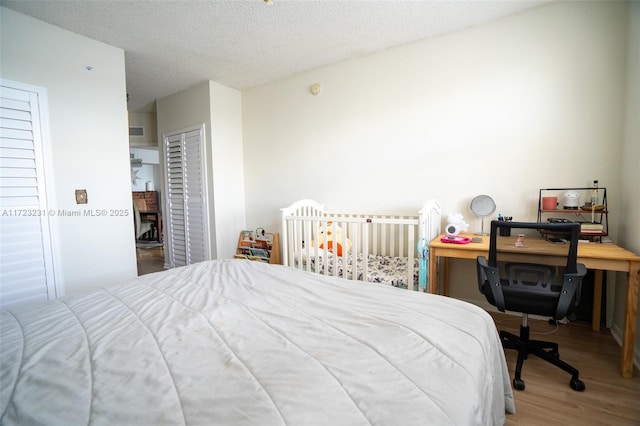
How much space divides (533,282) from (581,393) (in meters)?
0.61

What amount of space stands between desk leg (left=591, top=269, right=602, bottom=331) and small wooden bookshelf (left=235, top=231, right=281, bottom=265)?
115 inches

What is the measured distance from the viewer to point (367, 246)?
2.54 meters

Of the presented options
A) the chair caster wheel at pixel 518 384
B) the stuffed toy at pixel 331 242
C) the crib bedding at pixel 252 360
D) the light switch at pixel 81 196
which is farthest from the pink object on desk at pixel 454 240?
the light switch at pixel 81 196

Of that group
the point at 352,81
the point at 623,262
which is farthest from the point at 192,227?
the point at 623,262

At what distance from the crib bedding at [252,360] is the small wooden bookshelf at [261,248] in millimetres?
2073

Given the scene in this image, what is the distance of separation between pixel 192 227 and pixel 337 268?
93.5 inches

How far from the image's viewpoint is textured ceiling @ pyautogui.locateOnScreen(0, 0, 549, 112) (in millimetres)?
2168

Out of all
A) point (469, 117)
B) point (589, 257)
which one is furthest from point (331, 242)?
point (589, 257)

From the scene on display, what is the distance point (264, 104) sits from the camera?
3725 millimetres

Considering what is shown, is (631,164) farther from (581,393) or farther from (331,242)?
(331,242)

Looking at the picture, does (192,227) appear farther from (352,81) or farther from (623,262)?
(623,262)

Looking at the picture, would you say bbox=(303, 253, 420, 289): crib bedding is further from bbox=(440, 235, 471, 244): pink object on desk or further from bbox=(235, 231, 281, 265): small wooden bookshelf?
bbox=(235, 231, 281, 265): small wooden bookshelf

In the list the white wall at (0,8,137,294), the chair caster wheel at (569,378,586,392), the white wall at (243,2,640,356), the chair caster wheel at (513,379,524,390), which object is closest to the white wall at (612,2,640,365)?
the white wall at (243,2,640,356)

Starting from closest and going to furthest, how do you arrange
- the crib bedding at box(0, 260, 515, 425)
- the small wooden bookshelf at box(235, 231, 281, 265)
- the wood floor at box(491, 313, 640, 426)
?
the crib bedding at box(0, 260, 515, 425)
the wood floor at box(491, 313, 640, 426)
the small wooden bookshelf at box(235, 231, 281, 265)
